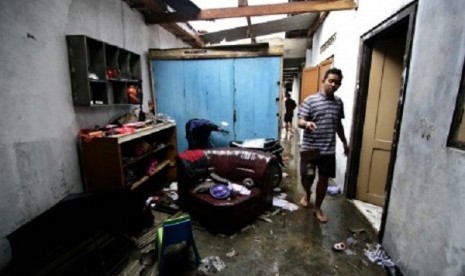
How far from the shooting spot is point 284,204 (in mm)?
3139

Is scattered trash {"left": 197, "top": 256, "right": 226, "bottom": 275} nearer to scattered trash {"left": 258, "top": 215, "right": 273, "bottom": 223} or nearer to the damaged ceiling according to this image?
scattered trash {"left": 258, "top": 215, "right": 273, "bottom": 223}

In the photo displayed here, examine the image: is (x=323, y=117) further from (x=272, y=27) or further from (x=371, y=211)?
(x=272, y=27)

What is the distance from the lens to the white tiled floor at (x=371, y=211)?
2.69m

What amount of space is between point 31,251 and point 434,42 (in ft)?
10.6

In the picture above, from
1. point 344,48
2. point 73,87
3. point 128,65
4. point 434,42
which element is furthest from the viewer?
point 344,48

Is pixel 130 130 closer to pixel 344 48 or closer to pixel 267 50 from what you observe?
pixel 267 50

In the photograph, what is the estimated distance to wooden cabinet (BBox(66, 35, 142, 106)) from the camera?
243 centimetres

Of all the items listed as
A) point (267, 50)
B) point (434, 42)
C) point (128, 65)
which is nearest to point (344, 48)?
point (267, 50)

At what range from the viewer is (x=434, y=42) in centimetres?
158

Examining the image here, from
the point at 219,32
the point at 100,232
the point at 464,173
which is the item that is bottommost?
the point at 100,232

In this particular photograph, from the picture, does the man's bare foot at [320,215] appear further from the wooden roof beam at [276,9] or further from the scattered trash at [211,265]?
the wooden roof beam at [276,9]

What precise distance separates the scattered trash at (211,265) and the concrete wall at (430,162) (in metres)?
1.47

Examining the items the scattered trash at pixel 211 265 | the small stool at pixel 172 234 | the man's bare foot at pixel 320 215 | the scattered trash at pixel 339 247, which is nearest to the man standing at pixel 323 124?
the man's bare foot at pixel 320 215

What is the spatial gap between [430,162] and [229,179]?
200 centimetres
